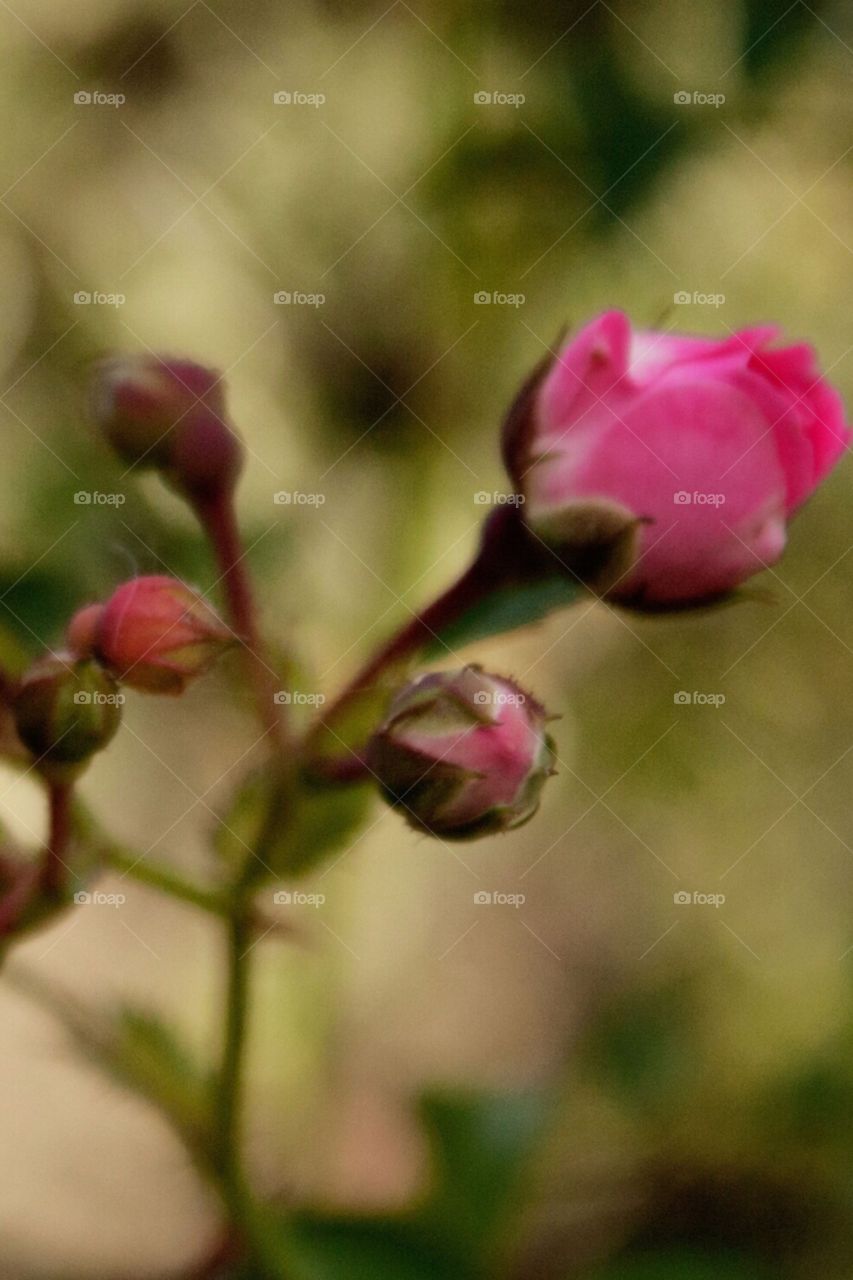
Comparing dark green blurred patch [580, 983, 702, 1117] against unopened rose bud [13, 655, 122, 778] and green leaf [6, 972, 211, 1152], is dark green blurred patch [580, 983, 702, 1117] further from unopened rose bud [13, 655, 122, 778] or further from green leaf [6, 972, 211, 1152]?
unopened rose bud [13, 655, 122, 778]

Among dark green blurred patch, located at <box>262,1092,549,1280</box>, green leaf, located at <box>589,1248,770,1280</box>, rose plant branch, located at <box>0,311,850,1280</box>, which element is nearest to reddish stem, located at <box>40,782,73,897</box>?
rose plant branch, located at <box>0,311,850,1280</box>

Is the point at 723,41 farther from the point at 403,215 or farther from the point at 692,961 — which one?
the point at 692,961

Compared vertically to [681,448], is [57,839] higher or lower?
lower

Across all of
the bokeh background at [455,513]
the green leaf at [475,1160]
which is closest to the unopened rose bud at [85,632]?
the bokeh background at [455,513]

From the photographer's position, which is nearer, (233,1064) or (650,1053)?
(233,1064)

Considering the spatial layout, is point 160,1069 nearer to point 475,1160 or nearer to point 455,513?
point 475,1160

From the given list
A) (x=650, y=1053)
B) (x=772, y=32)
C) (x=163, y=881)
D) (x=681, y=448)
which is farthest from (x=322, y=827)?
(x=772, y=32)

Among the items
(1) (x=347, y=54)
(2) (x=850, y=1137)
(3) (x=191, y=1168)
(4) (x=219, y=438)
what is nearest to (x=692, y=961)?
Answer: (2) (x=850, y=1137)
